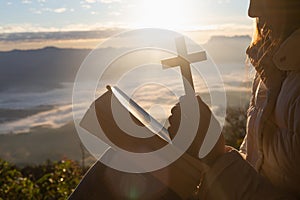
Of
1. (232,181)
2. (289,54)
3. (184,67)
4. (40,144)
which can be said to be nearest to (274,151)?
(232,181)

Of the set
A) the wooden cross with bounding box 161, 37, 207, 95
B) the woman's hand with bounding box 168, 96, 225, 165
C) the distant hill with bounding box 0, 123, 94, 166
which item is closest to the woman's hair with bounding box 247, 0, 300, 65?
the wooden cross with bounding box 161, 37, 207, 95

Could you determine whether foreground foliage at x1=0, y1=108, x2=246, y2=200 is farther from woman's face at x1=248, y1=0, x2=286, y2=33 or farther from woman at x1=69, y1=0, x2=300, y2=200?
woman's face at x1=248, y1=0, x2=286, y2=33

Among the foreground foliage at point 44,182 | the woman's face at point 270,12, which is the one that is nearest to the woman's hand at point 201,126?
the woman's face at point 270,12

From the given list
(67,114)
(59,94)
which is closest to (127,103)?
(67,114)

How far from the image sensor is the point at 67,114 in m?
11.3

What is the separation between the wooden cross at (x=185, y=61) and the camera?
68.8 inches

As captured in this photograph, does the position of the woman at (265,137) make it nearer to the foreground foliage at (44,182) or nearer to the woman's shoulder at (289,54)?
the woman's shoulder at (289,54)

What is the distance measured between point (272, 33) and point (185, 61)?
0.34 metres

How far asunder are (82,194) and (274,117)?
0.86 meters

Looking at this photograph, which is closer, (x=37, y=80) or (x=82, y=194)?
(x=82, y=194)

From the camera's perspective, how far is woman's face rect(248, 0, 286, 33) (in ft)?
5.94

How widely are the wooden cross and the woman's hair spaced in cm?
21

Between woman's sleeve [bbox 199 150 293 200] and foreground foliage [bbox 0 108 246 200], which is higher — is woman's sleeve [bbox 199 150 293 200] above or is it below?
above

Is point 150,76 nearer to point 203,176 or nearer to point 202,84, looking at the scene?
point 202,84
